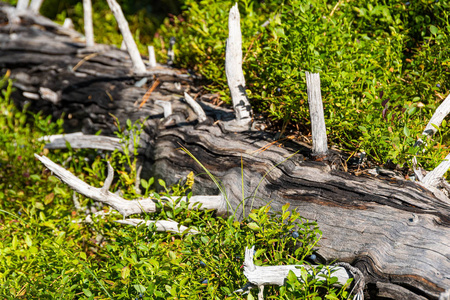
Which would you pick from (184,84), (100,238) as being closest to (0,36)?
(184,84)

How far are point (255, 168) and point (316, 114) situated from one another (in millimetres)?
677

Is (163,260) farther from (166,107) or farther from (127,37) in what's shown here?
(127,37)

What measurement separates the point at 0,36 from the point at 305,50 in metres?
5.38

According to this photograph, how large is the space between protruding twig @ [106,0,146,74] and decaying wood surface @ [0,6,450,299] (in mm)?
133

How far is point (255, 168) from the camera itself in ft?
10.6

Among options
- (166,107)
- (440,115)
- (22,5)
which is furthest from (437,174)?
(22,5)

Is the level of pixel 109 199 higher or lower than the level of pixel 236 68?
lower

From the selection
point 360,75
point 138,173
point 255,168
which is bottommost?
point 138,173

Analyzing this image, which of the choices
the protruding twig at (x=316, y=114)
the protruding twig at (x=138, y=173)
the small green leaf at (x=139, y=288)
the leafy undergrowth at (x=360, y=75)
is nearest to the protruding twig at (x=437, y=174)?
the leafy undergrowth at (x=360, y=75)

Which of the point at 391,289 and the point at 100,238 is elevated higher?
the point at 391,289

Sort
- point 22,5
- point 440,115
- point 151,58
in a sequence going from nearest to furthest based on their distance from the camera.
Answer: point 440,115 → point 151,58 → point 22,5

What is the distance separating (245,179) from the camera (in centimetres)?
322

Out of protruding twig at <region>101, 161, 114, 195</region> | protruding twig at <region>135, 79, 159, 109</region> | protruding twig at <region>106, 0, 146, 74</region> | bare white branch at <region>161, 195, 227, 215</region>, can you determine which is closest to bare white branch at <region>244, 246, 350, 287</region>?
bare white branch at <region>161, 195, 227, 215</region>

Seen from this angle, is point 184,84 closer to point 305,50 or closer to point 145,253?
point 305,50
